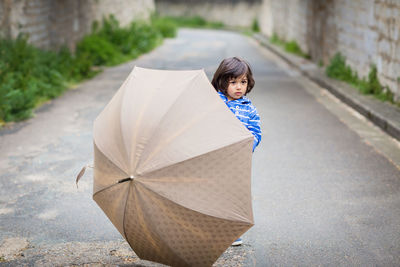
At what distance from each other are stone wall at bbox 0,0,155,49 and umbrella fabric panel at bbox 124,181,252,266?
27.6 ft

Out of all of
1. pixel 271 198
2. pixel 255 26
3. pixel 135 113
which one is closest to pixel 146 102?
pixel 135 113

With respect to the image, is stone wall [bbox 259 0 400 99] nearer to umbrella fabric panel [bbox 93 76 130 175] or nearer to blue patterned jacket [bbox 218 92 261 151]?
blue patterned jacket [bbox 218 92 261 151]

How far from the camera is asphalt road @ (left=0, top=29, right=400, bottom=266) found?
12.8 feet

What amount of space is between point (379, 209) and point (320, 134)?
9.41 ft

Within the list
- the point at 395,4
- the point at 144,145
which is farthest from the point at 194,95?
the point at 395,4

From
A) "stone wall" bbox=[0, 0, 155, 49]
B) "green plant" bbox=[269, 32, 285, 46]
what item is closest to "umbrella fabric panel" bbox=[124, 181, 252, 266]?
"stone wall" bbox=[0, 0, 155, 49]

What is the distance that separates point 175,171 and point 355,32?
31.3 ft

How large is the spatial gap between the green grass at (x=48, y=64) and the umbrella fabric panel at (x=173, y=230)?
5586mm

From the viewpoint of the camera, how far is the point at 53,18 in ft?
44.1

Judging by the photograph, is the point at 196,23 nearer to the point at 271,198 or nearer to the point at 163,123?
the point at 271,198

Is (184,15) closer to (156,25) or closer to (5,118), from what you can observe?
(156,25)

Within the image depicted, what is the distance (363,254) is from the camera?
389 centimetres

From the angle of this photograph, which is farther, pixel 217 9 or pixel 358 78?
pixel 217 9

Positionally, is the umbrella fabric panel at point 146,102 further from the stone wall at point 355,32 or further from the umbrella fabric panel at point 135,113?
the stone wall at point 355,32
